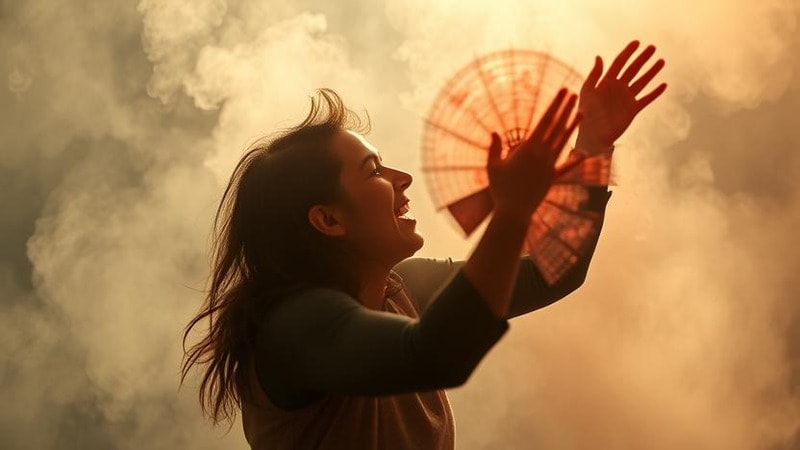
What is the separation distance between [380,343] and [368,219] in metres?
0.30

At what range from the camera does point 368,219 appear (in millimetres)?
1054

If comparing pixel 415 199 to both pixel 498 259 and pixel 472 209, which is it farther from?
pixel 498 259

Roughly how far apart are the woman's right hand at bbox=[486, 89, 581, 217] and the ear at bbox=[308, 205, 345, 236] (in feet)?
1.02

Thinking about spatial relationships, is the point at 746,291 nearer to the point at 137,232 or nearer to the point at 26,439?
the point at 137,232

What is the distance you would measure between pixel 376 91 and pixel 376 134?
0.52ft

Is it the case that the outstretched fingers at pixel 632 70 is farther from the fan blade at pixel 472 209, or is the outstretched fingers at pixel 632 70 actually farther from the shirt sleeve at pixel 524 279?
the fan blade at pixel 472 209

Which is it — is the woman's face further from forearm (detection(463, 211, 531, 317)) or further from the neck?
forearm (detection(463, 211, 531, 317))

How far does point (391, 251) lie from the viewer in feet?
3.44

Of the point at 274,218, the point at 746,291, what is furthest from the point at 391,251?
the point at 746,291

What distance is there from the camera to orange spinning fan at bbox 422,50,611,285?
89cm

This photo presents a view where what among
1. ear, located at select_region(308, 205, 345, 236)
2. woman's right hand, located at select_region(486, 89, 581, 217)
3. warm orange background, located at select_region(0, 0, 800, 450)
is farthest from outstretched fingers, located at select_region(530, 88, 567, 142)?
warm orange background, located at select_region(0, 0, 800, 450)

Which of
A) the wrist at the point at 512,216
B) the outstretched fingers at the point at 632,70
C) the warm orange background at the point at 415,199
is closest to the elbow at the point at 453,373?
the wrist at the point at 512,216

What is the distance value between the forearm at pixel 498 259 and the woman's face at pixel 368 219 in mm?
296

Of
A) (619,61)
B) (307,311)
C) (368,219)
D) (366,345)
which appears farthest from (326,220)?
(619,61)
